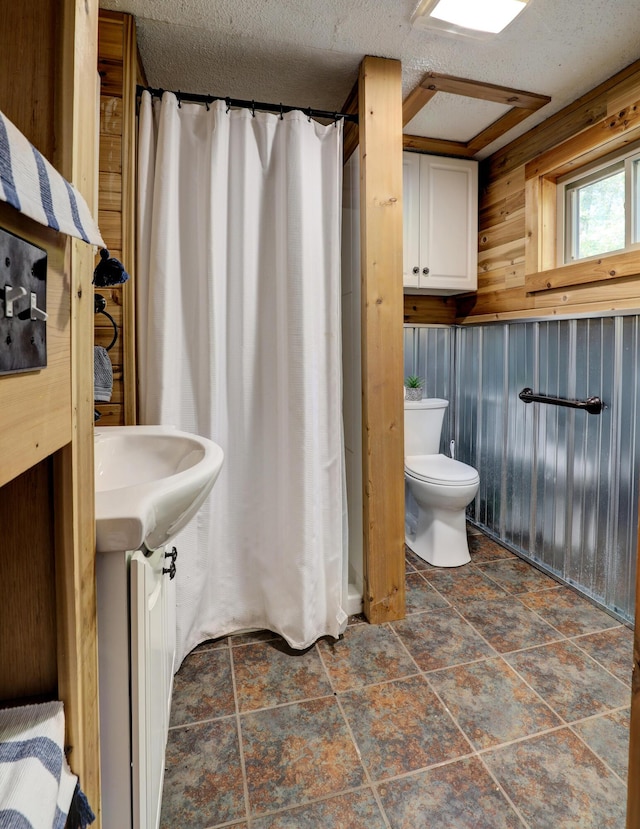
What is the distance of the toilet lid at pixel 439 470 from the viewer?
7.73ft

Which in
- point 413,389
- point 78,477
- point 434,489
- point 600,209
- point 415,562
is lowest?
point 415,562

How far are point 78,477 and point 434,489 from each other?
2029 millimetres

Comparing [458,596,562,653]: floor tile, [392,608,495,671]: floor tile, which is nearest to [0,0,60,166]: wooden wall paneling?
[392,608,495,671]: floor tile

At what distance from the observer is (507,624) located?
1905 mm

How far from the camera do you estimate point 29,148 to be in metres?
0.40

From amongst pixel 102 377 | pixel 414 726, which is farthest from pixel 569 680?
pixel 102 377

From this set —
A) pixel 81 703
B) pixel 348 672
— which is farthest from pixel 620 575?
pixel 81 703

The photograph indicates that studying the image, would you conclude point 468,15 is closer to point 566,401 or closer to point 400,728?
point 566,401

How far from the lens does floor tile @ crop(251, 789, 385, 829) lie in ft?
3.60

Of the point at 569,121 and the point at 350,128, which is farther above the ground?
the point at 569,121

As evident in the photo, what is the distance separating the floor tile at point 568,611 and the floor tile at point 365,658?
0.71 metres

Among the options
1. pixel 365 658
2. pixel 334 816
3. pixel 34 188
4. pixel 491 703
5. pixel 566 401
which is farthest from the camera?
pixel 566 401

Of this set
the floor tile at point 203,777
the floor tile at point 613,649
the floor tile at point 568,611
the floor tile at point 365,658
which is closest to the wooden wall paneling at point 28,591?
the floor tile at point 203,777

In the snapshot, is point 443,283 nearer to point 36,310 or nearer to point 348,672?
point 348,672
